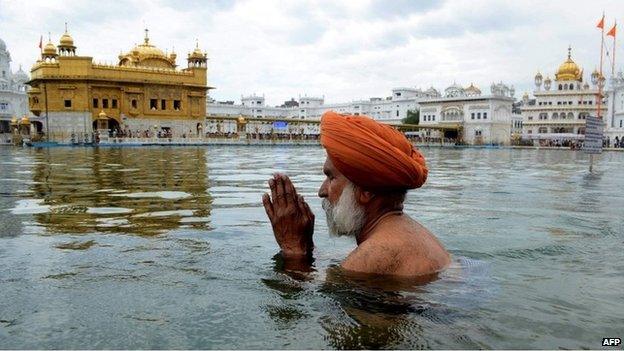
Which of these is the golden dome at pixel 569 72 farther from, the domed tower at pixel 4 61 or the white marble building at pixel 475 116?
the domed tower at pixel 4 61

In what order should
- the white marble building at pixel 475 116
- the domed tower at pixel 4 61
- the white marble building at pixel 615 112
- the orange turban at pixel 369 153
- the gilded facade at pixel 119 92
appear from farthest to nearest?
1. the white marble building at pixel 475 116
2. the domed tower at pixel 4 61
3. the white marble building at pixel 615 112
4. the gilded facade at pixel 119 92
5. the orange turban at pixel 369 153

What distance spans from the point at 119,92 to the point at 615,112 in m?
57.5

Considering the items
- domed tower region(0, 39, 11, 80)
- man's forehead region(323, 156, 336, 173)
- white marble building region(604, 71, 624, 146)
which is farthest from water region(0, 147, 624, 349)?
domed tower region(0, 39, 11, 80)

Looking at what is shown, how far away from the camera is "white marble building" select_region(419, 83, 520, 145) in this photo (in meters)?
71.1

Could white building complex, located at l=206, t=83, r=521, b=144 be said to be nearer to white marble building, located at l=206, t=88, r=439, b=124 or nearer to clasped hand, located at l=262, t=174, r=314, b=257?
white marble building, located at l=206, t=88, r=439, b=124

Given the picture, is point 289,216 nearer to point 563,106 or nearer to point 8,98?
point 8,98

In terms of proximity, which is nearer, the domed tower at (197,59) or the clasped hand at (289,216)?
the clasped hand at (289,216)

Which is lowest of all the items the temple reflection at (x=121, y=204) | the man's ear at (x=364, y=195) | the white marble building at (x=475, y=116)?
the temple reflection at (x=121, y=204)

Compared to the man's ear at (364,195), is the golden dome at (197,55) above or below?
above

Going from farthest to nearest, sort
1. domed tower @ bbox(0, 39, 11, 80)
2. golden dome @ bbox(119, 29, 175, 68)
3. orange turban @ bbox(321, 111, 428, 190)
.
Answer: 1. domed tower @ bbox(0, 39, 11, 80)
2. golden dome @ bbox(119, 29, 175, 68)
3. orange turban @ bbox(321, 111, 428, 190)

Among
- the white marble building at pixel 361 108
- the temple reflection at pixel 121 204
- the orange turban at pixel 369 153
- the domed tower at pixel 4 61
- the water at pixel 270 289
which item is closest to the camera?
the water at pixel 270 289

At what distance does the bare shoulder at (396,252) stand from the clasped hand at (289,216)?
56cm

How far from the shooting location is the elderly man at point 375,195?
2377 millimetres

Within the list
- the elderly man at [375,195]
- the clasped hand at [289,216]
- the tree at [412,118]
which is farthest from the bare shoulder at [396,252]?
the tree at [412,118]
